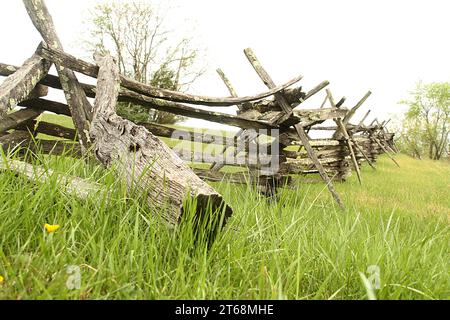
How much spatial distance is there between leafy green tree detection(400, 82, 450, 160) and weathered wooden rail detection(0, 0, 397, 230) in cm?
4016

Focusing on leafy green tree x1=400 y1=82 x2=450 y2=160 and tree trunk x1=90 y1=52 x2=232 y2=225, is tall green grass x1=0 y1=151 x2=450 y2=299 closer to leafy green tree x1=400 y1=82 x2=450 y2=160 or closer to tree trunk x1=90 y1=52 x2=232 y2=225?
tree trunk x1=90 y1=52 x2=232 y2=225

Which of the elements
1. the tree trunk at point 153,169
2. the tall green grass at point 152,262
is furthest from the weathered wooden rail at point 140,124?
the tall green grass at point 152,262

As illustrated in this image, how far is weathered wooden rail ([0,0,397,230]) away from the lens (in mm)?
1835

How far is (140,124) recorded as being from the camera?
15.6ft

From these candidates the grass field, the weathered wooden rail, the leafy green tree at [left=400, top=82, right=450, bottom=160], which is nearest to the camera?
the grass field

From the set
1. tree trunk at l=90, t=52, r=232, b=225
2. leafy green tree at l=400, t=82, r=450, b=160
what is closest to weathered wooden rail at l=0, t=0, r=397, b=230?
tree trunk at l=90, t=52, r=232, b=225

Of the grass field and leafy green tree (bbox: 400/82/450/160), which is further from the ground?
leafy green tree (bbox: 400/82/450/160)

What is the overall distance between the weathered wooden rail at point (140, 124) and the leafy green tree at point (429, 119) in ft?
132

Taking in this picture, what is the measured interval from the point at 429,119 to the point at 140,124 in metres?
46.2

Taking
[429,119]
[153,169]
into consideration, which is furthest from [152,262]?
[429,119]

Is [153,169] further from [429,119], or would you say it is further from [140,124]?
[429,119]

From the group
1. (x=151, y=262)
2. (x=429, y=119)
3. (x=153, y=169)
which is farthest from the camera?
(x=429, y=119)
